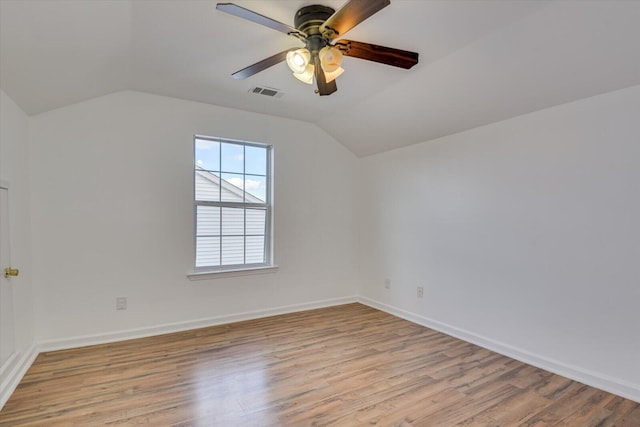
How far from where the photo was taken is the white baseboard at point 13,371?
2176 millimetres

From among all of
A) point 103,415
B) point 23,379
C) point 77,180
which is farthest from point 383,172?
point 23,379

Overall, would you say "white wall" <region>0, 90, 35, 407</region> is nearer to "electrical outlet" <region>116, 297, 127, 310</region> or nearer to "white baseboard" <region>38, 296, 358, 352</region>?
"white baseboard" <region>38, 296, 358, 352</region>

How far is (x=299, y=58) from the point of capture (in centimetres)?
195

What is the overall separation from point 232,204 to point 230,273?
0.80m

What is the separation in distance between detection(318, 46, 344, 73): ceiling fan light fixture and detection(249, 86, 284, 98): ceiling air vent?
1.35 m

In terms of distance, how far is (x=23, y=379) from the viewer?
2.43 metres

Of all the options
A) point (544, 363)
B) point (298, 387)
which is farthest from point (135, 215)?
point (544, 363)

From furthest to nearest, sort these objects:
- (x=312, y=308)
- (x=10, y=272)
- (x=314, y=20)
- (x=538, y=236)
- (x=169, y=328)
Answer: (x=312, y=308)
(x=169, y=328)
(x=538, y=236)
(x=10, y=272)
(x=314, y=20)

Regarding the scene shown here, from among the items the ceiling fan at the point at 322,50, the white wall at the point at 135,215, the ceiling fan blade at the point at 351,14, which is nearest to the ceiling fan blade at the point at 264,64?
the ceiling fan at the point at 322,50

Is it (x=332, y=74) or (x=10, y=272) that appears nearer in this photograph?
(x=332, y=74)

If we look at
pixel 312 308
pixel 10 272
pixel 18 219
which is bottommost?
pixel 312 308

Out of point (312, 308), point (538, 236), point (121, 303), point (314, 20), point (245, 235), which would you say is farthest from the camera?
point (312, 308)

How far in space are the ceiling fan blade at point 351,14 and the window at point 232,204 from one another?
2307mm

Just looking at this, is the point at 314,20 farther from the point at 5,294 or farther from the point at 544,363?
the point at 544,363
